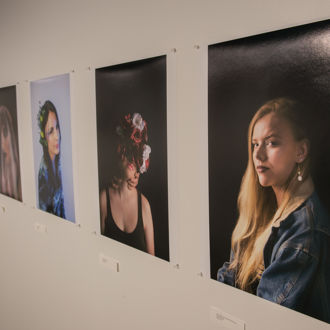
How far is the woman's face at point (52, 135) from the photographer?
196 centimetres

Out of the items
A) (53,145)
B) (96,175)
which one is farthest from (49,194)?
(96,175)

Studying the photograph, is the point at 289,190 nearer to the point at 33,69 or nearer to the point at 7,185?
the point at 33,69

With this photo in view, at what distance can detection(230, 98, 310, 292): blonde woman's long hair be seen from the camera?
0.93m

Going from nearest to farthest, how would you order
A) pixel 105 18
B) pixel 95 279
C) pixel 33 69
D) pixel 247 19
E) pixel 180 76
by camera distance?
pixel 247 19 → pixel 180 76 → pixel 105 18 → pixel 95 279 → pixel 33 69

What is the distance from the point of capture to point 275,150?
0.97 meters

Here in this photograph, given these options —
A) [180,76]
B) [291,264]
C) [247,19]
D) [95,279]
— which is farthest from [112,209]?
[247,19]

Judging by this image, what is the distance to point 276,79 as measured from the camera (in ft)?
3.07

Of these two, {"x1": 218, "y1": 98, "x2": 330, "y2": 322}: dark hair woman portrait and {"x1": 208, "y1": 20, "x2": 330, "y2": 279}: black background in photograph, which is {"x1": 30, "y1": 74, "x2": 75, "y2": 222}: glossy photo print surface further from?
{"x1": 218, "y1": 98, "x2": 330, "y2": 322}: dark hair woman portrait

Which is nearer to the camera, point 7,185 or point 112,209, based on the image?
point 112,209

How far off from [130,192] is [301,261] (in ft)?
2.54

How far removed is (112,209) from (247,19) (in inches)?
39.4

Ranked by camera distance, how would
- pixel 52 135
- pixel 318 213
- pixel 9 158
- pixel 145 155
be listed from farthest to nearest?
pixel 9 158, pixel 52 135, pixel 145 155, pixel 318 213

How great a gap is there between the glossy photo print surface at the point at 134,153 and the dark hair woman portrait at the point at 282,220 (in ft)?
1.26

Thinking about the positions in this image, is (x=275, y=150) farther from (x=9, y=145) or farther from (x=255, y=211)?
(x=9, y=145)
